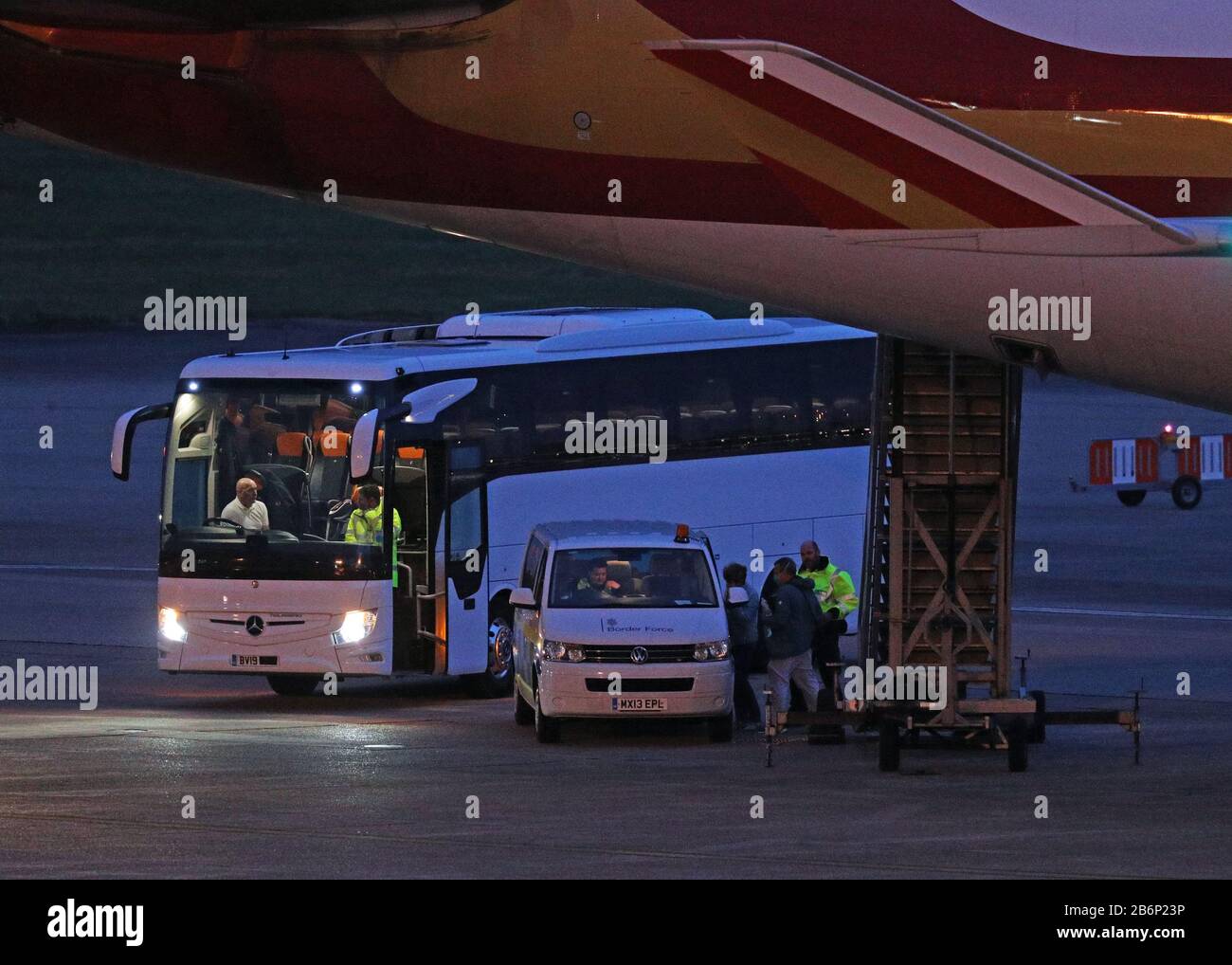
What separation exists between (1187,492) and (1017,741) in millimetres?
29022

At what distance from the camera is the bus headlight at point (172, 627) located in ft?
87.6

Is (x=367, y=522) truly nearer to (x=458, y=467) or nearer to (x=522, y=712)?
(x=458, y=467)

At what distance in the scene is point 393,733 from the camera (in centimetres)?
2452

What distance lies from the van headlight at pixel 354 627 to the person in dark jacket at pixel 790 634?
4700 millimetres

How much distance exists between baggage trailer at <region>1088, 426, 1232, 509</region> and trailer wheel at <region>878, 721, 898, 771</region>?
1026 inches

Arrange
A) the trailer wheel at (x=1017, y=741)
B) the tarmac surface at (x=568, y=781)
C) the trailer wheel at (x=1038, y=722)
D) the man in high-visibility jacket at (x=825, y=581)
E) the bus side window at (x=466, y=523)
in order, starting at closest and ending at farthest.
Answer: the tarmac surface at (x=568, y=781)
the trailer wheel at (x=1017, y=741)
the trailer wheel at (x=1038, y=722)
the man in high-visibility jacket at (x=825, y=581)
the bus side window at (x=466, y=523)

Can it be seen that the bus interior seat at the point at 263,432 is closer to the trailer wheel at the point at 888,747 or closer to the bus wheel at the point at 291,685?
the bus wheel at the point at 291,685

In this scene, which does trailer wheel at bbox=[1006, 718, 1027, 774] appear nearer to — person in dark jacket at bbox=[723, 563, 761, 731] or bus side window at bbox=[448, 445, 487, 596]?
person in dark jacket at bbox=[723, 563, 761, 731]

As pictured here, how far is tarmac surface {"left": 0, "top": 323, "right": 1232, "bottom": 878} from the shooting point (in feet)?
55.5

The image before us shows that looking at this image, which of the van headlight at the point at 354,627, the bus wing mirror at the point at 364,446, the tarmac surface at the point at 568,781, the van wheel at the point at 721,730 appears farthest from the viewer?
the van headlight at the point at 354,627

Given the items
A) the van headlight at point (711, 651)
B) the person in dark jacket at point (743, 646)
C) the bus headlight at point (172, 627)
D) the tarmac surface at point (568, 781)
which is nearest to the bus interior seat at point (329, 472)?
the bus headlight at point (172, 627)

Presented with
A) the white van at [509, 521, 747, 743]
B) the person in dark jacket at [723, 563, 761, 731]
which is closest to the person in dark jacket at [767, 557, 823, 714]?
the white van at [509, 521, 747, 743]

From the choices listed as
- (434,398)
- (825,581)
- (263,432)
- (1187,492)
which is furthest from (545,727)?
(1187,492)

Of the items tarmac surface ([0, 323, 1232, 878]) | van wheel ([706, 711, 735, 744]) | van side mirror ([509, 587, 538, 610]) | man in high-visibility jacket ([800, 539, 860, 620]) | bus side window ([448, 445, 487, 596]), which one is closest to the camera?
tarmac surface ([0, 323, 1232, 878])
